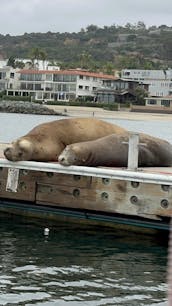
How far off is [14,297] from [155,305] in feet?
6.53

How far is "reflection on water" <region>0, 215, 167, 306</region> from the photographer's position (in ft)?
34.6

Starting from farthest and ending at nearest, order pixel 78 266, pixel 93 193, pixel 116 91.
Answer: pixel 116 91
pixel 93 193
pixel 78 266

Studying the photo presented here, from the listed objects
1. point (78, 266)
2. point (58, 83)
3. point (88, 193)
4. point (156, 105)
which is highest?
point (58, 83)

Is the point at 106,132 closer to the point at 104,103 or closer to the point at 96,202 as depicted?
the point at 96,202

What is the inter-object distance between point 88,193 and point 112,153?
1285 mm

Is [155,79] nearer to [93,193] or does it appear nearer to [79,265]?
[93,193]

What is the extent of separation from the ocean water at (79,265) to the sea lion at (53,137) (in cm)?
148

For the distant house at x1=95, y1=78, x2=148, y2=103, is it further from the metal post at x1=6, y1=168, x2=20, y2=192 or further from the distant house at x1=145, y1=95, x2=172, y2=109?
the metal post at x1=6, y1=168, x2=20, y2=192

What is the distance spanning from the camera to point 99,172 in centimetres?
1484

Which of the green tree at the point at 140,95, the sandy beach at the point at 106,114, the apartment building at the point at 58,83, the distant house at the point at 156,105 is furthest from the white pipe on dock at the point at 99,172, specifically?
the apartment building at the point at 58,83

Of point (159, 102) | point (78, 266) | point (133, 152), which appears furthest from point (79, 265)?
point (159, 102)

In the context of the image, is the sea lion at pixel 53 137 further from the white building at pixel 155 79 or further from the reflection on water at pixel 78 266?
the white building at pixel 155 79

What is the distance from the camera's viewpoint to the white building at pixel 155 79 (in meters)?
158

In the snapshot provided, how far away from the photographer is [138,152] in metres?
15.9
